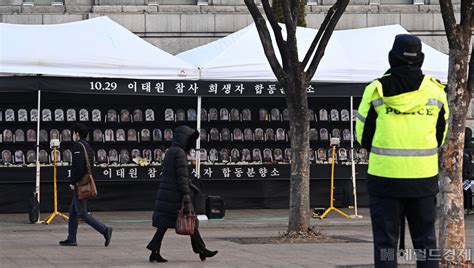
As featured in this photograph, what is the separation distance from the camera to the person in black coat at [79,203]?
14930 millimetres

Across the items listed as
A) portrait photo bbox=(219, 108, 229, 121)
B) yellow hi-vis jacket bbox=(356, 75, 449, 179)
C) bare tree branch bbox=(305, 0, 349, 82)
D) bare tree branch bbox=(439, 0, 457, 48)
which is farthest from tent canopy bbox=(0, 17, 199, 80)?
yellow hi-vis jacket bbox=(356, 75, 449, 179)

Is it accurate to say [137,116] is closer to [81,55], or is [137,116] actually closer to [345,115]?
[81,55]

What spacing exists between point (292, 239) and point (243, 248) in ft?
4.04

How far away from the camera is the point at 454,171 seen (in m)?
11.2

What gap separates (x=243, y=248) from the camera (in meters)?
14.7

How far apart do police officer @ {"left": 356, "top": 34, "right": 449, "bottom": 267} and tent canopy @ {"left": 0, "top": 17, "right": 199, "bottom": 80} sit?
11.6 metres

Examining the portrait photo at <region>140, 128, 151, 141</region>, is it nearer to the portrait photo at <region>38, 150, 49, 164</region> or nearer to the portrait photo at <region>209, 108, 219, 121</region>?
the portrait photo at <region>209, 108, 219, 121</region>

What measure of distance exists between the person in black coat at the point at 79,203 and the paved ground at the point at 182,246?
0.71ft

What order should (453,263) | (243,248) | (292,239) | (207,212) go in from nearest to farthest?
1. (453,263)
2. (243,248)
3. (292,239)
4. (207,212)

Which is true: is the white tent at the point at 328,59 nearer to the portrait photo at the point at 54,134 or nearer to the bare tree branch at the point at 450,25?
the portrait photo at the point at 54,134

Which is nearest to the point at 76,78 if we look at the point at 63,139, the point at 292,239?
the point at 63,139

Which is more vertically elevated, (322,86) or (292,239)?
(322,86)

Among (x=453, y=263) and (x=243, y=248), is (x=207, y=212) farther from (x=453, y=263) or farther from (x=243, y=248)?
(x=453, y=263)

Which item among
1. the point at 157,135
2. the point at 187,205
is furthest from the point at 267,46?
the point at 157,135
